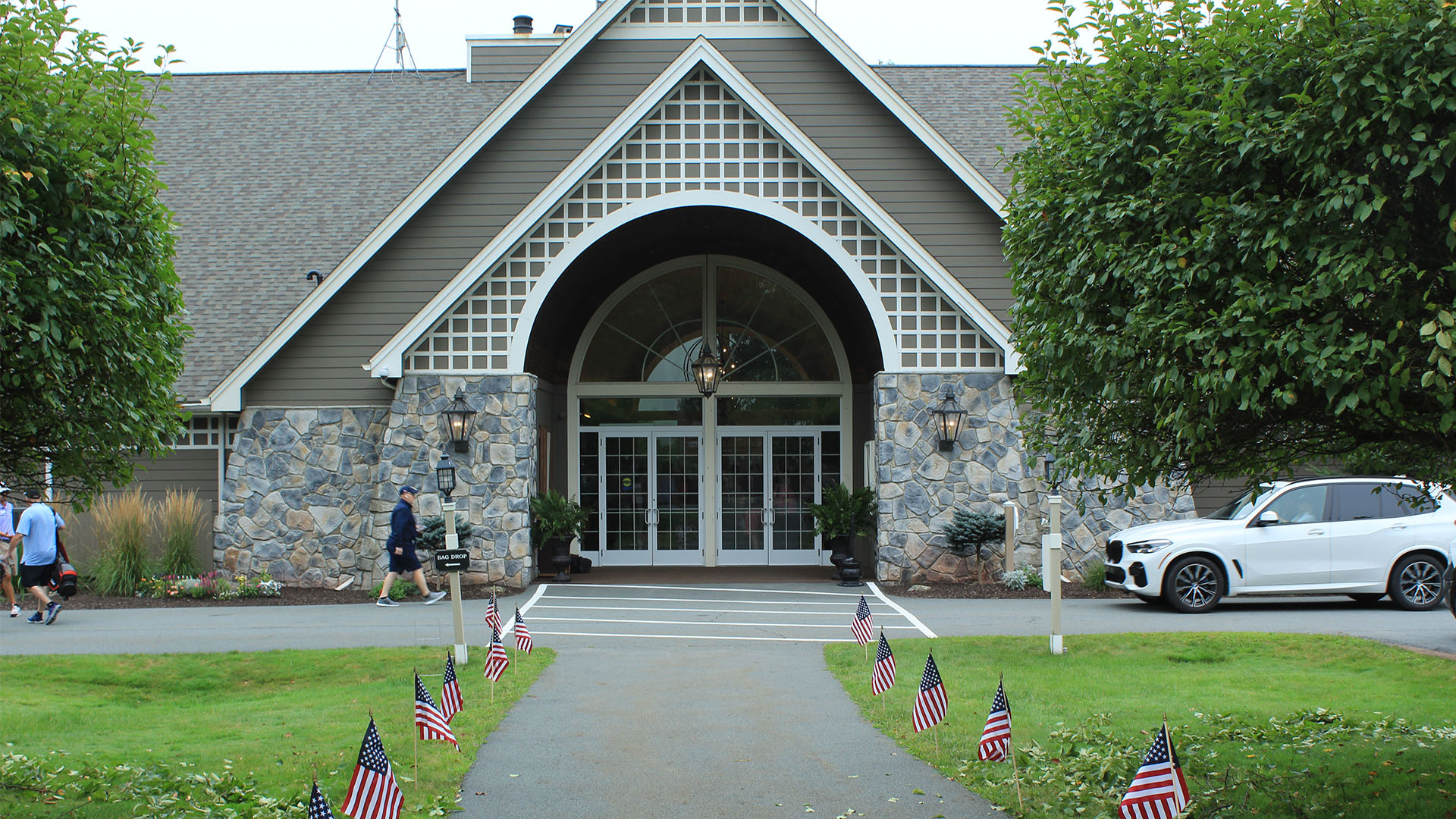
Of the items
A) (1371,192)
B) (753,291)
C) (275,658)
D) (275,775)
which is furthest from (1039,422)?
(753,291)

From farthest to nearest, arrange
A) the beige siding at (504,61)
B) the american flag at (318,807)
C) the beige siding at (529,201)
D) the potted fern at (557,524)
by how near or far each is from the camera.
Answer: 1. the beige siding at (504,61)
2. the beige siding at (529,201)
3. the potted fern at (557,524)
4. the american flag at (318,807)

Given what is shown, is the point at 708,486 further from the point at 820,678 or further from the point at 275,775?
the point at 275,775

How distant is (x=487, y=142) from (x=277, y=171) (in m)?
7.17

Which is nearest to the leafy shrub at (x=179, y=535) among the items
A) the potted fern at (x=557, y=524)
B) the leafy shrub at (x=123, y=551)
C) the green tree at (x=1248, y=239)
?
the leafy shrub at (x=123, y=551)

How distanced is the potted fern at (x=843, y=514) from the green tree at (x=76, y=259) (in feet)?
36.1

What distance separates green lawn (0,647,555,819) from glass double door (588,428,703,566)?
8.05m

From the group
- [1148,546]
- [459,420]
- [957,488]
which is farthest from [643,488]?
[1148,546]

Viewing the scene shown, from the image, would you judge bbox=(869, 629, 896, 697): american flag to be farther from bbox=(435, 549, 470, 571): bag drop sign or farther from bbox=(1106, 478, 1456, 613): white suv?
bbox=(1106, 478, 1456, 613): white suv

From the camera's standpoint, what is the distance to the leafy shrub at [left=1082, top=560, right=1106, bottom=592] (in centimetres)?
1499

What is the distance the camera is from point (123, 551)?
15.5 metres

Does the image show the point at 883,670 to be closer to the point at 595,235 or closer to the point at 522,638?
the point at 522,638

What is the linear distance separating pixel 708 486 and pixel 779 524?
1.37 metres

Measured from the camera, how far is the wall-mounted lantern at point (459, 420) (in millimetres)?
14984

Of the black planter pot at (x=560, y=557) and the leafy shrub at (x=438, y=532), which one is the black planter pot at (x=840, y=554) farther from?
the leafy shrub at (x=438, y=532)
